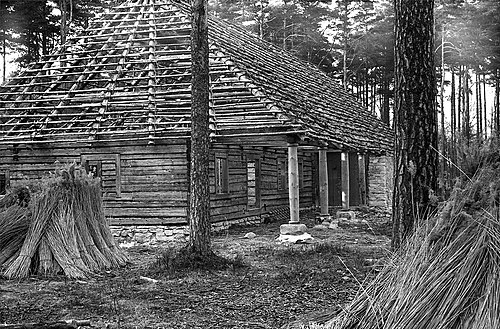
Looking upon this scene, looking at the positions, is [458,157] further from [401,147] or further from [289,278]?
[289,278]

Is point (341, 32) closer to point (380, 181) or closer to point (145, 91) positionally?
point (380, 181)

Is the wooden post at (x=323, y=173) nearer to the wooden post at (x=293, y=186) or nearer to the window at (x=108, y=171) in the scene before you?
the wooden post at (x=293, y=186)

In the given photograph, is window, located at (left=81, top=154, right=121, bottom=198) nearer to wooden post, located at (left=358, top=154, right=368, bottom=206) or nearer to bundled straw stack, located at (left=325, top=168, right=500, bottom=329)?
bundled straw stack, located at (left=325, top=168, right=500, bottom=329)

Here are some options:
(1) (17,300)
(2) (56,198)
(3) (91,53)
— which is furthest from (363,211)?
(1) (17,300)

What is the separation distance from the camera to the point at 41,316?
22.6 ft

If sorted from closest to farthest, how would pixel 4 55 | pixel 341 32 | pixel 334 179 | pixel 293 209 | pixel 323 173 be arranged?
pixel 293 209 → pixel 323 173 → pixel 334 179 → pixel 4 55 → pixel 341 32

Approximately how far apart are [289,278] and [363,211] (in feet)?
48.7

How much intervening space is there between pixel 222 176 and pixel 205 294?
961 cm

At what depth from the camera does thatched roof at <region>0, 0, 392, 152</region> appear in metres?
15.5

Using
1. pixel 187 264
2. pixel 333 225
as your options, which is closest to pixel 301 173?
pixel 333 225

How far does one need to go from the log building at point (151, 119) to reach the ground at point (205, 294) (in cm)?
415

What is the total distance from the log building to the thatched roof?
4 centimetres

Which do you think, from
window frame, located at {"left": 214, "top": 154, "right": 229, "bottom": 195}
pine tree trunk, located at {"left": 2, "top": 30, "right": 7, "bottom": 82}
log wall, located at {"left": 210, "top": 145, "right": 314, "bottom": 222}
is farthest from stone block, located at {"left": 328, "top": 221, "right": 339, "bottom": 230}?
pine tree trunk, located at {"left": 2, "top": 30, "right": 7, "bottom": 82}

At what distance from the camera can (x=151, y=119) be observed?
15680 mm
